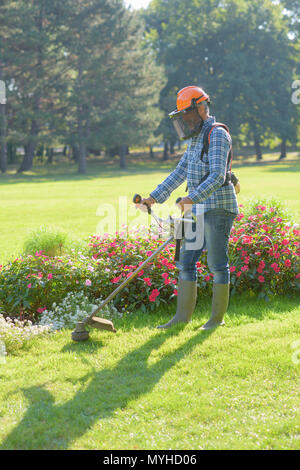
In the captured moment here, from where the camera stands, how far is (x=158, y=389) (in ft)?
12.1

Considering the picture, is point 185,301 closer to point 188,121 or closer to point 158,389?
point 158,389

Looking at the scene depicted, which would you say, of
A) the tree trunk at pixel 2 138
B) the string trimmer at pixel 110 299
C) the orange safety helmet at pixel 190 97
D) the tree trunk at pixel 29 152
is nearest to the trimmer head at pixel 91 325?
the string trimmer at pixel 110 299

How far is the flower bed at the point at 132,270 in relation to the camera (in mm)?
5484

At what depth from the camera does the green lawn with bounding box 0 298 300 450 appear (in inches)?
121

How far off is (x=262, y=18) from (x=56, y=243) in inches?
2101

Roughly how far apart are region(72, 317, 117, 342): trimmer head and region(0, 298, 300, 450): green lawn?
9 centimetres

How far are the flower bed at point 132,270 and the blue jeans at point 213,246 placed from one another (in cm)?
65

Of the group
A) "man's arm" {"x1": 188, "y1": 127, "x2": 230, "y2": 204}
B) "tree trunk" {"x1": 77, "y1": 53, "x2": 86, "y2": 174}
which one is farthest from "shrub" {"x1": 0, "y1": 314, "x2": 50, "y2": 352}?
"tree trunk" {"x1": 77, "y1": 53, "x2": 86, "y2": 174}

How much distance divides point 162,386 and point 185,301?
1.31 metres

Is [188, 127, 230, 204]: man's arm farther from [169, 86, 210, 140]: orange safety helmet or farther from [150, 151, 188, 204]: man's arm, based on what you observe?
[150, 151, 188, 204]: man's arm

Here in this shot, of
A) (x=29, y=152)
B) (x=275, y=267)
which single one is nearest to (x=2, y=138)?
(x=29, y=152)

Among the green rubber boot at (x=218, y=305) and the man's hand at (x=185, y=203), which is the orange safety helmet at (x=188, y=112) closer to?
the man's hand at (x=185, y=203)

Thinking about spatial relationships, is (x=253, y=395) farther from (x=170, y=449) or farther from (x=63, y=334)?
(x=63, y=334)

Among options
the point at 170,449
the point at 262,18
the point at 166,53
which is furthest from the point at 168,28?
the point at 170,449
